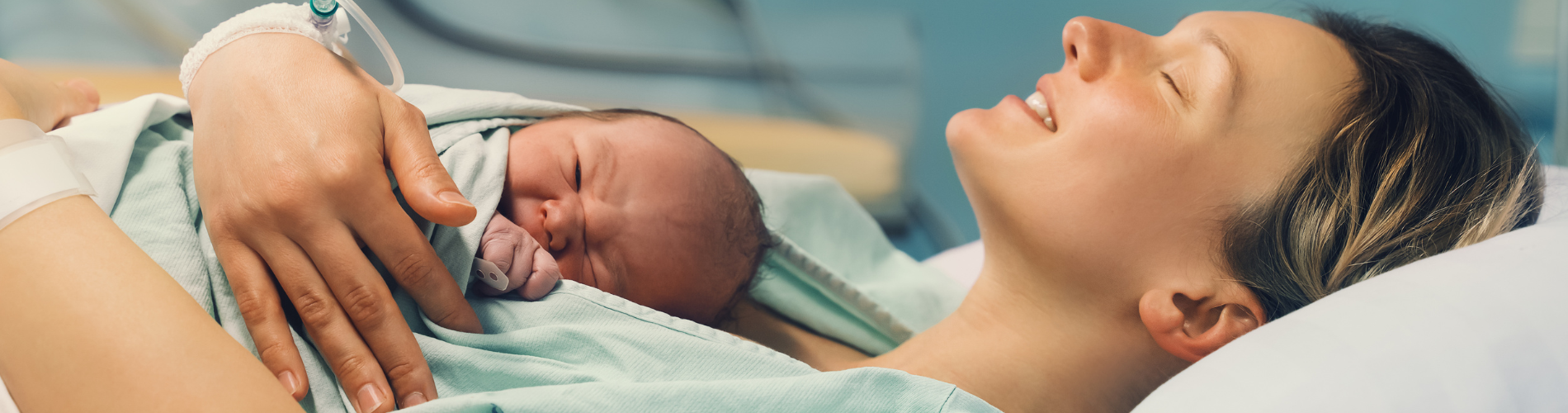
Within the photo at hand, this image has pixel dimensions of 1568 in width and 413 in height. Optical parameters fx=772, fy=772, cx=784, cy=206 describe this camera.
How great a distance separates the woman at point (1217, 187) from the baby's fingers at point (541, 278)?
0.44m

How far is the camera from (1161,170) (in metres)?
0.81

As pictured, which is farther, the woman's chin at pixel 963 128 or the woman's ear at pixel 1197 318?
the woman's chin at pixel 963 128

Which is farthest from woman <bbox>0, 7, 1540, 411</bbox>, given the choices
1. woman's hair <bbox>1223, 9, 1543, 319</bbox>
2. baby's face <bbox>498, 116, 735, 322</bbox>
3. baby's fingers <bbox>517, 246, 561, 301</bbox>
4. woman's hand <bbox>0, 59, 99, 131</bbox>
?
woman's hand <bbox>0, 59, 99, 131</bbox>

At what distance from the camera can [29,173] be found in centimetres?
57

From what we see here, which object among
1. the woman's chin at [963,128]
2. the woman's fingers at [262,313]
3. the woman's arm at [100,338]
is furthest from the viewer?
the woman's chin at [963,128]

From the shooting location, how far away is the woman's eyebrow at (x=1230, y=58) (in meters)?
0.80

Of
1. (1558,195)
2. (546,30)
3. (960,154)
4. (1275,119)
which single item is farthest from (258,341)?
(1558,195)

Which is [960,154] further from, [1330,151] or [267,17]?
[267,17]

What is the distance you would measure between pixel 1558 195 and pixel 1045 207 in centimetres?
71

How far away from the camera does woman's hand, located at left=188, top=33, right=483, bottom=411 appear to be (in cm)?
61

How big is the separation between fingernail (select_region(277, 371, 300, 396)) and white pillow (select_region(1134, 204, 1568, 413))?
675 mm

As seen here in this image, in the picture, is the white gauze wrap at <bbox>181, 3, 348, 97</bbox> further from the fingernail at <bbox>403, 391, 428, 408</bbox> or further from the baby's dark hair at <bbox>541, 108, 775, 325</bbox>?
the fingernail at <bbox>403, 391, 428, 408</bbox>

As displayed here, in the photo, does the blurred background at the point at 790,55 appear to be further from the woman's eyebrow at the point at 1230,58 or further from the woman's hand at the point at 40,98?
the woman's eyebrow at the point at 1230,58

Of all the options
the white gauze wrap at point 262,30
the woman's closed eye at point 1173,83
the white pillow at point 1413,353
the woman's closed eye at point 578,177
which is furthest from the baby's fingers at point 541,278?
the woman's closed eye at point 1173,83
